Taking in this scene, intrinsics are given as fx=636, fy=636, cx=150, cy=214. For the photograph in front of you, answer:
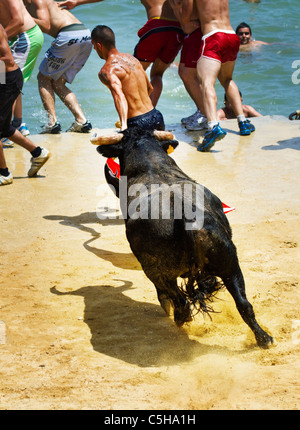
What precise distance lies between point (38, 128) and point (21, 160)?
3.28 metres

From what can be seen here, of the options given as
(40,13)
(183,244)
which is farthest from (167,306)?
(40,13)

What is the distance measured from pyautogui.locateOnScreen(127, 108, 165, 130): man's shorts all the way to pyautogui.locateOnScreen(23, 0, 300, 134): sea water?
18.4ft

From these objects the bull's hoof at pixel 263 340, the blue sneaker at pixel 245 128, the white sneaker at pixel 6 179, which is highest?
the bull's hoof at pixel 263 340

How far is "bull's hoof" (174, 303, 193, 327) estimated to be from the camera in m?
3.98

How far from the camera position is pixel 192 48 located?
29.0 ft

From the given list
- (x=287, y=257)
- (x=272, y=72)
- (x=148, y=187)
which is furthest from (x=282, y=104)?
(x=148, y=187)

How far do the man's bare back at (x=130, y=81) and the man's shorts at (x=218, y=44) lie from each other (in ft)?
8.28

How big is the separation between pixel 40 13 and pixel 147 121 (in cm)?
406

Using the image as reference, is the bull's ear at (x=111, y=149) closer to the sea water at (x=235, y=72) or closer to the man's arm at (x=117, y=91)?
the man's arm at (x=117, y=91)

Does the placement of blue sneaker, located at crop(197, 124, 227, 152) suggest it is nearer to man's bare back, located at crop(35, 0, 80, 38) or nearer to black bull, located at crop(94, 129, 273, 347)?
man's bare back, located at crop(35, 0, 80, 38)

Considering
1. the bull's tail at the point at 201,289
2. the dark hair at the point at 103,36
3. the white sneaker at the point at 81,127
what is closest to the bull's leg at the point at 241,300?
the bull's tail at the point at 201,289

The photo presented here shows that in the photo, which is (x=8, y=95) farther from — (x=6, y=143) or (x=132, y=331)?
(x=132, y=331)

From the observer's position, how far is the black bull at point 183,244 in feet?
11.7

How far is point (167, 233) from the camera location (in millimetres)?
3625
